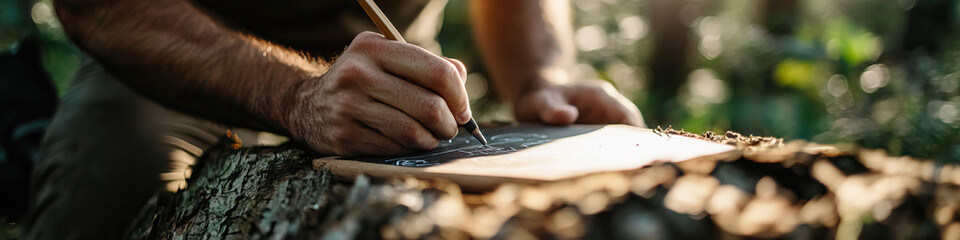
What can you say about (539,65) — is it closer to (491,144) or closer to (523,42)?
(523,42)

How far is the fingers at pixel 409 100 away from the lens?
2.81 feet

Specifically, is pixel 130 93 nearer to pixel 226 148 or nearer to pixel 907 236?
pixel 226 148

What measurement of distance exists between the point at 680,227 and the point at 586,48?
22.3 ft

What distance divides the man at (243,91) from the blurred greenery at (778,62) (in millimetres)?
1051

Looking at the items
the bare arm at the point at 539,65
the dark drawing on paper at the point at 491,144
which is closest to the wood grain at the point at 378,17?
the dark drawing on paper at the point at 491,144

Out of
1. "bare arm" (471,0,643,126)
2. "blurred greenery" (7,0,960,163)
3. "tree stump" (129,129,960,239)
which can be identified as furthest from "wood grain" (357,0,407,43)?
"blurred greenery" (7,0,960,163)

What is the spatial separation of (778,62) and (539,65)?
360 centimetres

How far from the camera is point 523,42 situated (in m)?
2.02

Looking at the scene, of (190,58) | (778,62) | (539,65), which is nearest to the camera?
(190,58)

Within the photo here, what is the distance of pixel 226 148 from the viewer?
40.3 inches

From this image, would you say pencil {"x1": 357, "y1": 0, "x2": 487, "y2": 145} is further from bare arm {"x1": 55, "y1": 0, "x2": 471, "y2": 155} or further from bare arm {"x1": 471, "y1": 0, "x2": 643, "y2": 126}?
bare arm {"x1": 471, "y1": 0, "x2": 643, "y2": 126}

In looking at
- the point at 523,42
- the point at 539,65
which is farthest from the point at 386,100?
the point at 523,42

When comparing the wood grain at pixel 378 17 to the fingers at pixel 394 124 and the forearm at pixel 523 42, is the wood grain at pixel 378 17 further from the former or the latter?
the forearm at pixel 523 42

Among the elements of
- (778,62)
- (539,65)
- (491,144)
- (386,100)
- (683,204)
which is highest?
(683,204)
